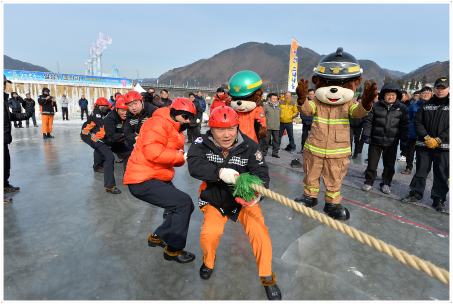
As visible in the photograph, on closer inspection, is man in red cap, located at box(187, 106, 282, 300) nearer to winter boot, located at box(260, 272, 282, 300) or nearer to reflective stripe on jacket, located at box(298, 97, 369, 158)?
winter boot, located at box(260, 272, 282, 300)

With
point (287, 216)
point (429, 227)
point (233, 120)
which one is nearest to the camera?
point (233, 120)

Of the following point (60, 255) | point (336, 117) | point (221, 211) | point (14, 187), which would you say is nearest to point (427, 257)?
point (336, 117)

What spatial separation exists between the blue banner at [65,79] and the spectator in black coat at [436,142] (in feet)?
97.1

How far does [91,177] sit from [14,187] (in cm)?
124

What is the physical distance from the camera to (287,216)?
3568 mm

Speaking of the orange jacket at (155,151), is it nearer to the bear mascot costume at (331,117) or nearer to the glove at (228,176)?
the glove at (228,176)

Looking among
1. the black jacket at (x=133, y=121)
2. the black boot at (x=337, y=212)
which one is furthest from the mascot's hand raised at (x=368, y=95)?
the black jacket at (x=133, y=121)

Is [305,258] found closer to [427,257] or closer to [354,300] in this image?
[354,300]

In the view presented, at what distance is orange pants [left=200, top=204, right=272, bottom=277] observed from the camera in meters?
2.15

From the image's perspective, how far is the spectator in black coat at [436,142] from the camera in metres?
3.72

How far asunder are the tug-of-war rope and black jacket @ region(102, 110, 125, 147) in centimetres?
329

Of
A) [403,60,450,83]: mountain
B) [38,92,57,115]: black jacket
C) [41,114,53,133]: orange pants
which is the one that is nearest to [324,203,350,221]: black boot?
[41,114,53,133]: orange pants

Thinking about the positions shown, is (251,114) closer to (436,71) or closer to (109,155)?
(109,155)

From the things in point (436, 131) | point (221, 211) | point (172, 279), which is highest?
point (436, 131)
